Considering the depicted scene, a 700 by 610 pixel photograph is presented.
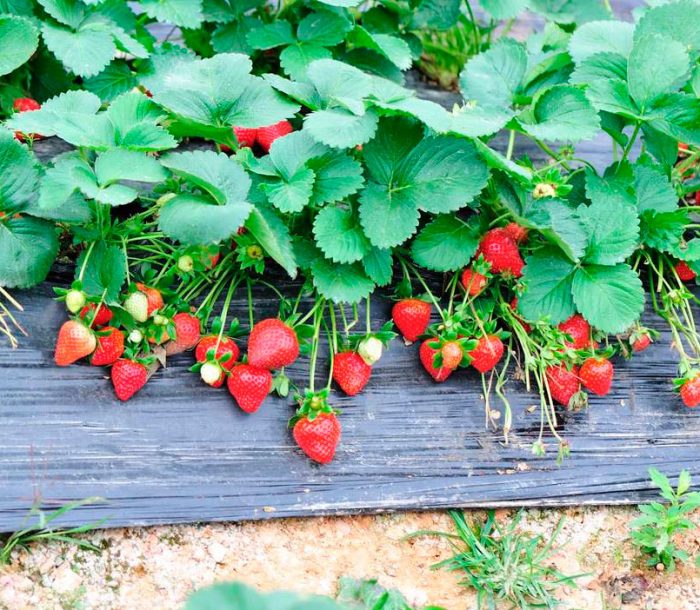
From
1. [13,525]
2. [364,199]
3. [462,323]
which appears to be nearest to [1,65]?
[364,199]

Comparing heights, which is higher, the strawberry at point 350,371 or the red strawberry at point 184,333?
the red strawberry at point 184,333

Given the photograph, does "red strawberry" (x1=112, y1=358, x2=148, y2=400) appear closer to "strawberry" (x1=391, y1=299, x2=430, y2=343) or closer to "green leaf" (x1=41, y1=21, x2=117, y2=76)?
"strawberry" (x1=391, y1=299, x2=430, y2=343)

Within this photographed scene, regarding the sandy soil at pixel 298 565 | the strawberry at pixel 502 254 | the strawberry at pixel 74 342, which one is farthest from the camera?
the strawberry at pixel 502 254

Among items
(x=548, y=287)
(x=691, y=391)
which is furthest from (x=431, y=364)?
(x=691, y=391)

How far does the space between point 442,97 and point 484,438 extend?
1.04 metres

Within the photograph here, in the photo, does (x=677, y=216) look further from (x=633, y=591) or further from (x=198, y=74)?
(x=198, y=74)

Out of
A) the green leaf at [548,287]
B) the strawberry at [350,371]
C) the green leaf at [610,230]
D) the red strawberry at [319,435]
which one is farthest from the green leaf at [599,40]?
the red strawberry at [319,435]

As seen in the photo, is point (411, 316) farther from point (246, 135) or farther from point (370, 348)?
point (246, 135)

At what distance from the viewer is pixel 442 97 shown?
2.28 metres

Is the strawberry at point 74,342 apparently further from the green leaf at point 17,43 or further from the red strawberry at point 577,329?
the red strawberry at point 577,329

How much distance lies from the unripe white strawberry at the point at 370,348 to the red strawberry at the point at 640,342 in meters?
0.55

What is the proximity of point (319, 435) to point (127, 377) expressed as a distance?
36 cm

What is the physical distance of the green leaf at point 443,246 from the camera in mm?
1645

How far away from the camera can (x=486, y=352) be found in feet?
5.33
